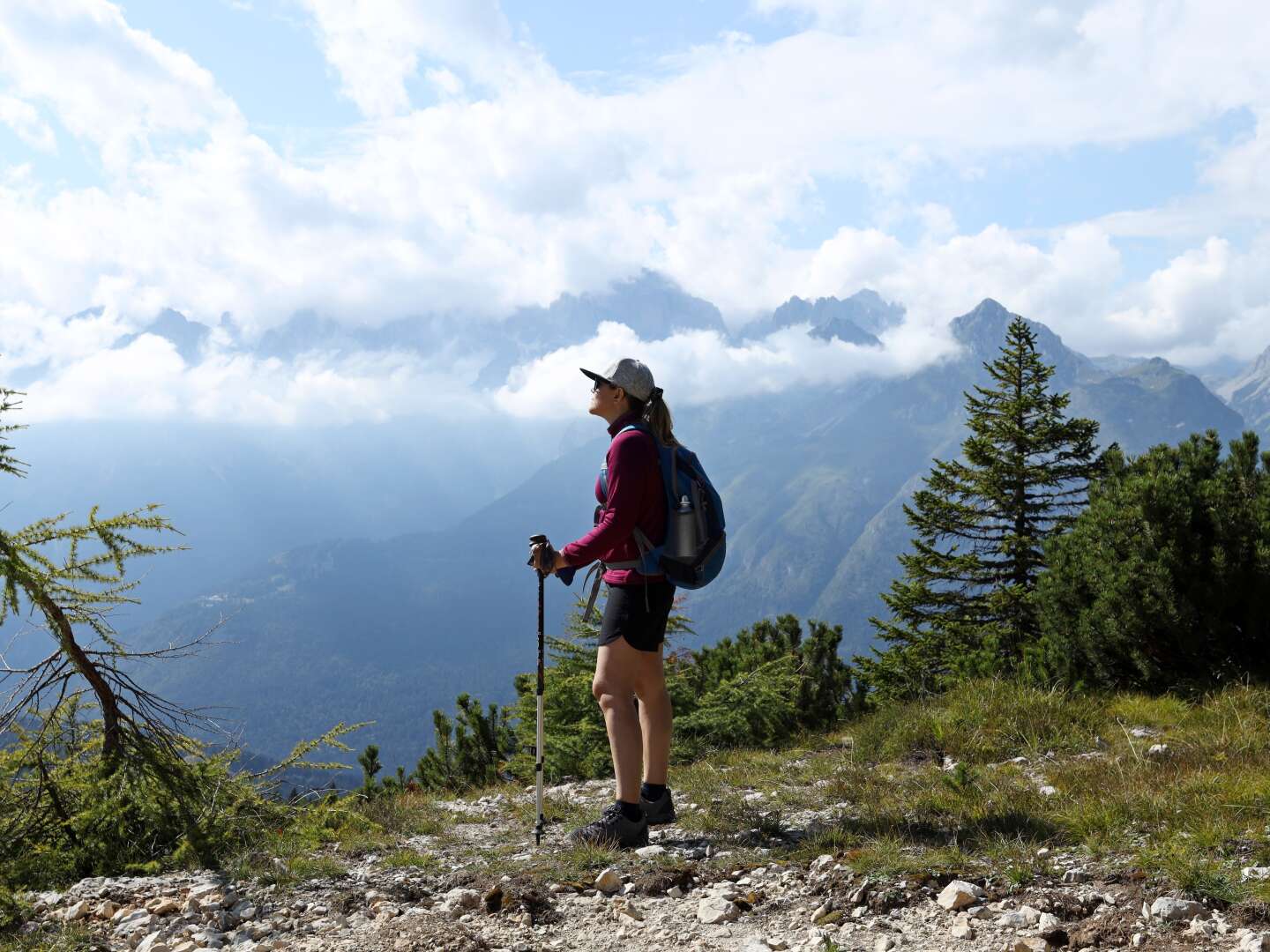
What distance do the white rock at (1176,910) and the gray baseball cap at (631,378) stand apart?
11.8ft

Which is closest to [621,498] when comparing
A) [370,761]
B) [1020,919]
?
[1020,919]

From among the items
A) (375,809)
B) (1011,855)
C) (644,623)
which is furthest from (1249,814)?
(375,809)

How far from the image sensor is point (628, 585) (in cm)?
527

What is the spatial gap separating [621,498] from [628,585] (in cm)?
56

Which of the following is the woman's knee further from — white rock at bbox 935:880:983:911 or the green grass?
white rock at bbox 935:880:983:911

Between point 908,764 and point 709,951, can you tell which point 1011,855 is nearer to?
point 709,951

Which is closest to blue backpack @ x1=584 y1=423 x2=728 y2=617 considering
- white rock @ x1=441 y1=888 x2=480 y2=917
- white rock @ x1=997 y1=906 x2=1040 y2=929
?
white rock @ x1=441 y1=888 x2=480 y2=917

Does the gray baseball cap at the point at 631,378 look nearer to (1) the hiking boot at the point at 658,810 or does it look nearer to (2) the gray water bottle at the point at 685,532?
(2) the gray water bottle at the point at 685,532

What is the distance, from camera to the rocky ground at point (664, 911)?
12.1ft

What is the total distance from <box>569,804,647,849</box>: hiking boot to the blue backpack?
4.88 feet

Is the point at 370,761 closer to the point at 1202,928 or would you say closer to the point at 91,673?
the point at 91,673

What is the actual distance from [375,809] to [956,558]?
13820mm

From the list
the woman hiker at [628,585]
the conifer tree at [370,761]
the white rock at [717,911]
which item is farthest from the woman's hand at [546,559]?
the conifer tree at [370,761]

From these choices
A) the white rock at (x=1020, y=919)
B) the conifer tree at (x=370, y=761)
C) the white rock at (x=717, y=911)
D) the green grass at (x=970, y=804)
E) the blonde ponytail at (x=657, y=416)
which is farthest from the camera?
the conifer tree at (x=370, y=761)
